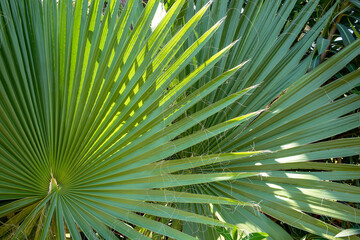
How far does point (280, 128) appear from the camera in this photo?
1.34 m

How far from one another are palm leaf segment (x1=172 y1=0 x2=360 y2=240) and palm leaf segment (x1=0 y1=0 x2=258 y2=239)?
0.28 metres

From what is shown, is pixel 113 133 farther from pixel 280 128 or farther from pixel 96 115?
pixel 280 128

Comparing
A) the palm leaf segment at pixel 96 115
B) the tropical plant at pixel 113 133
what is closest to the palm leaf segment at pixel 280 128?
the tropical plant at pixel 113 133

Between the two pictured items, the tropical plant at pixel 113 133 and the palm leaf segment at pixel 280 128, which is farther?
the palm leaf segment at pixel 280 128

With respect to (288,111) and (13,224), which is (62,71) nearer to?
(13,224)

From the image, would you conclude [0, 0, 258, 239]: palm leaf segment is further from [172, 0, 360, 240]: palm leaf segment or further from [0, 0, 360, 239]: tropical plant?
[172, 0, 360, 240]: palm leaf segment

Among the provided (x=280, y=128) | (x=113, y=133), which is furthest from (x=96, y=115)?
(x=280, y=128)

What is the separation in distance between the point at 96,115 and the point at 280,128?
28.4 inches

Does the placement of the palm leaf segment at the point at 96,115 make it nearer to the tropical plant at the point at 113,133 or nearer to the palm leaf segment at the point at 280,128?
the tropical plant at the point at 113,133

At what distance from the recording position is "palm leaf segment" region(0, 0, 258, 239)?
1026 millimetres

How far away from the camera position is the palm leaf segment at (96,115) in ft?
3.37

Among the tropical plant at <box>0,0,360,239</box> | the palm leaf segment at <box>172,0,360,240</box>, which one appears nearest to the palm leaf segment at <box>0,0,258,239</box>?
the tropical plant at <box>0,0,360,239</box>

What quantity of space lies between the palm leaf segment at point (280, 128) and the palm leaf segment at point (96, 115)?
0.92ft

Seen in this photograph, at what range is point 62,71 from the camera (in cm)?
107
